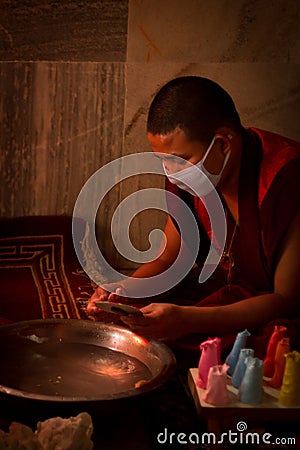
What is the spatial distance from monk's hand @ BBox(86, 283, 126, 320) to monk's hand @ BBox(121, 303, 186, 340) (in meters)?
0.19

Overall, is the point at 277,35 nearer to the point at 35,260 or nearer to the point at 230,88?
the point at 230,88

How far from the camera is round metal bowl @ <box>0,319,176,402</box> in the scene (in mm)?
2146

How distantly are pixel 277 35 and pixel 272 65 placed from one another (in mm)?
126

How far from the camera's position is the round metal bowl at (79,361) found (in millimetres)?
2146

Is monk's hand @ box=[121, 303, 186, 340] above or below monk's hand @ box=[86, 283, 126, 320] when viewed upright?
above

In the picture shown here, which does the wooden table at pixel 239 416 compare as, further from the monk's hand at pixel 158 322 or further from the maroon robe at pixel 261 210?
the maroon robe at pixel 261 210

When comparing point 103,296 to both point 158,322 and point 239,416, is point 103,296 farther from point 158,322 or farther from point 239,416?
point 239,416

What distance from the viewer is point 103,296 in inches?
111

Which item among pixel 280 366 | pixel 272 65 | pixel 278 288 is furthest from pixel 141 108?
pixel 280 366

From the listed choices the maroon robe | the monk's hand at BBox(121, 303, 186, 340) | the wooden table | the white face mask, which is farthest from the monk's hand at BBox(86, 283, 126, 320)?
the wooden table

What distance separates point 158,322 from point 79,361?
33 cm

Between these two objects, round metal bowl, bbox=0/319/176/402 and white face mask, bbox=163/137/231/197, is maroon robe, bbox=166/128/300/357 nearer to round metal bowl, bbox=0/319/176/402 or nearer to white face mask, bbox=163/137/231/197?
white face mask, bbox=163/137/231/197

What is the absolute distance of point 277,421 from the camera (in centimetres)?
213

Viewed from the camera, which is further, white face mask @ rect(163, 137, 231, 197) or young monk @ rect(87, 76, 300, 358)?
white face mask @ rect(163, 137, 231, 197)
